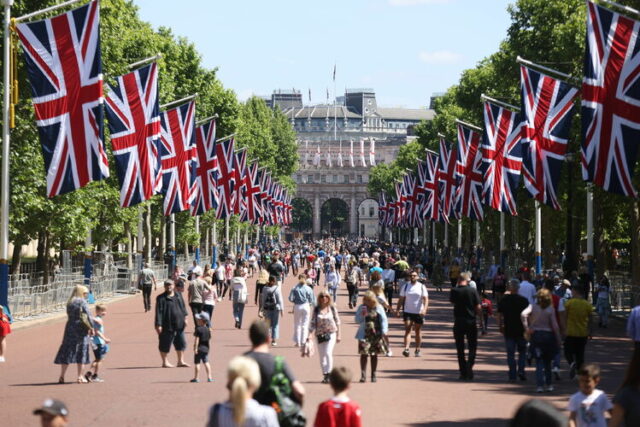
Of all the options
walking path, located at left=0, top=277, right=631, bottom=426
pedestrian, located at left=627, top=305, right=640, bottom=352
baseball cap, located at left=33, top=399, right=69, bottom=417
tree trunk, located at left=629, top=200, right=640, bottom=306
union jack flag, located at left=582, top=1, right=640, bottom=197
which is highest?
union jack flag, located at left=582, top=1, right=640, bottom=197

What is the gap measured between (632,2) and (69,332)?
1823 cm

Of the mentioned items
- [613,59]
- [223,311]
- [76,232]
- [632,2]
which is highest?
[632,2]

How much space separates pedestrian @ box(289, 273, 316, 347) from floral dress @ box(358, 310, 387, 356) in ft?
11.0

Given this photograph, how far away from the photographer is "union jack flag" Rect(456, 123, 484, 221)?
44.2m

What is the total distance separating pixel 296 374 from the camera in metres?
20.2

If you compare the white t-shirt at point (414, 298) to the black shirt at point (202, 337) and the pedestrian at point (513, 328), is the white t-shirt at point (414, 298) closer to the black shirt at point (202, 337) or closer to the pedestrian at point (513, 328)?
the pedestrian at point (513, 328)

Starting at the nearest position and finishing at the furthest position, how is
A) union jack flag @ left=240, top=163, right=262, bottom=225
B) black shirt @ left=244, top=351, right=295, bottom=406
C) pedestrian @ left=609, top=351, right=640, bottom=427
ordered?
1. pedestrian @ left=609, top=351, right=640, bottom=427
2. black shirt @ left=244, top=351, right=295, bottom=406
3. union jack flag @ left=240, top=163, right=262, bottom=225

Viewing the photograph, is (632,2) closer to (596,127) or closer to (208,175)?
(596,127)

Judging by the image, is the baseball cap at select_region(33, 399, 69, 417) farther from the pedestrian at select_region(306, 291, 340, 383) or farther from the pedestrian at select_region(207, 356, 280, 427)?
the pedestrian at select_region(306, 291, 340, 383)

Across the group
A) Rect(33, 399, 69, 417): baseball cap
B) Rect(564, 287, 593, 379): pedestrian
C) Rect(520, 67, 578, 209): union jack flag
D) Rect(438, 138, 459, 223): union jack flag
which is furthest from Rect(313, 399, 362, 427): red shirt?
Rect(438, 138, 459, 223): union jack flag

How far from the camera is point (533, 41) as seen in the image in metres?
53.7

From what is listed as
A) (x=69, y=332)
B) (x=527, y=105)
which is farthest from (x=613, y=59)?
(x=69, y=332)

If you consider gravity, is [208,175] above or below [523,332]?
above

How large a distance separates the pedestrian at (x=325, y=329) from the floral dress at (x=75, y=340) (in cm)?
350
